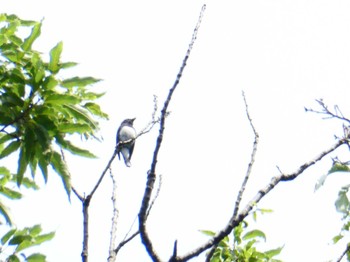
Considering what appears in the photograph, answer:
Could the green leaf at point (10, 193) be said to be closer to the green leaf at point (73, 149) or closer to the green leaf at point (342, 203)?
the green leaf at point (73, 149)

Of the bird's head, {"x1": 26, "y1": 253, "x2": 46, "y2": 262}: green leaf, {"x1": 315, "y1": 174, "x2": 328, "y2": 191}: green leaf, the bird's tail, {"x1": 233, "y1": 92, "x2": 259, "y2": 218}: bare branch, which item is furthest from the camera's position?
the bird's head

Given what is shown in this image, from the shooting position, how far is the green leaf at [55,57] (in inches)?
183

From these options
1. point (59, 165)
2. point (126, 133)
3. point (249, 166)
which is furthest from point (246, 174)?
point (126, 133)

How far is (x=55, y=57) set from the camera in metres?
4.70

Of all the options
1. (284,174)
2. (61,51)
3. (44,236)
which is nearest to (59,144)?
(61,51)

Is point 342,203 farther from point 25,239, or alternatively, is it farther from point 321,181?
point 25,239

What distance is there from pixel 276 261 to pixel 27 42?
2688 millimetres

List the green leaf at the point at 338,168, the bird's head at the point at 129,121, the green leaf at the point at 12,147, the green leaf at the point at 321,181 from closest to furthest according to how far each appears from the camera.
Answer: the green leaf at the point at 321,181, the green leaf at the point at 338,168, the green leaf at the point at 12,147, the bird's head at the point at 129,121

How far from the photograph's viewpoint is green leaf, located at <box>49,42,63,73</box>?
4660 millimetres

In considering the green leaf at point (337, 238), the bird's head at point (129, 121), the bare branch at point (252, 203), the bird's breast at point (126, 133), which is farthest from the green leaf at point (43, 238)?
the bird's head at point (129, 121)

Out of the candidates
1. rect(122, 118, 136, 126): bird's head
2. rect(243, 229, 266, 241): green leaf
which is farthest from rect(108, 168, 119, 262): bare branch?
rect(122, 118, 136, 126): bird's head

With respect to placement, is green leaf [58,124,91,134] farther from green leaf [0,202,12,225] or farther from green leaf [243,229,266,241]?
green leaf [243,229,266,241]

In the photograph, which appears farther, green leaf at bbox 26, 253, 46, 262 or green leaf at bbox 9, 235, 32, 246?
green leaf at bbox 9, 235, 32, 246

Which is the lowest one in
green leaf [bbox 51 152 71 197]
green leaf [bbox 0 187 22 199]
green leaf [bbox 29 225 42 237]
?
green leaf [bbox 51 152 71 197]
